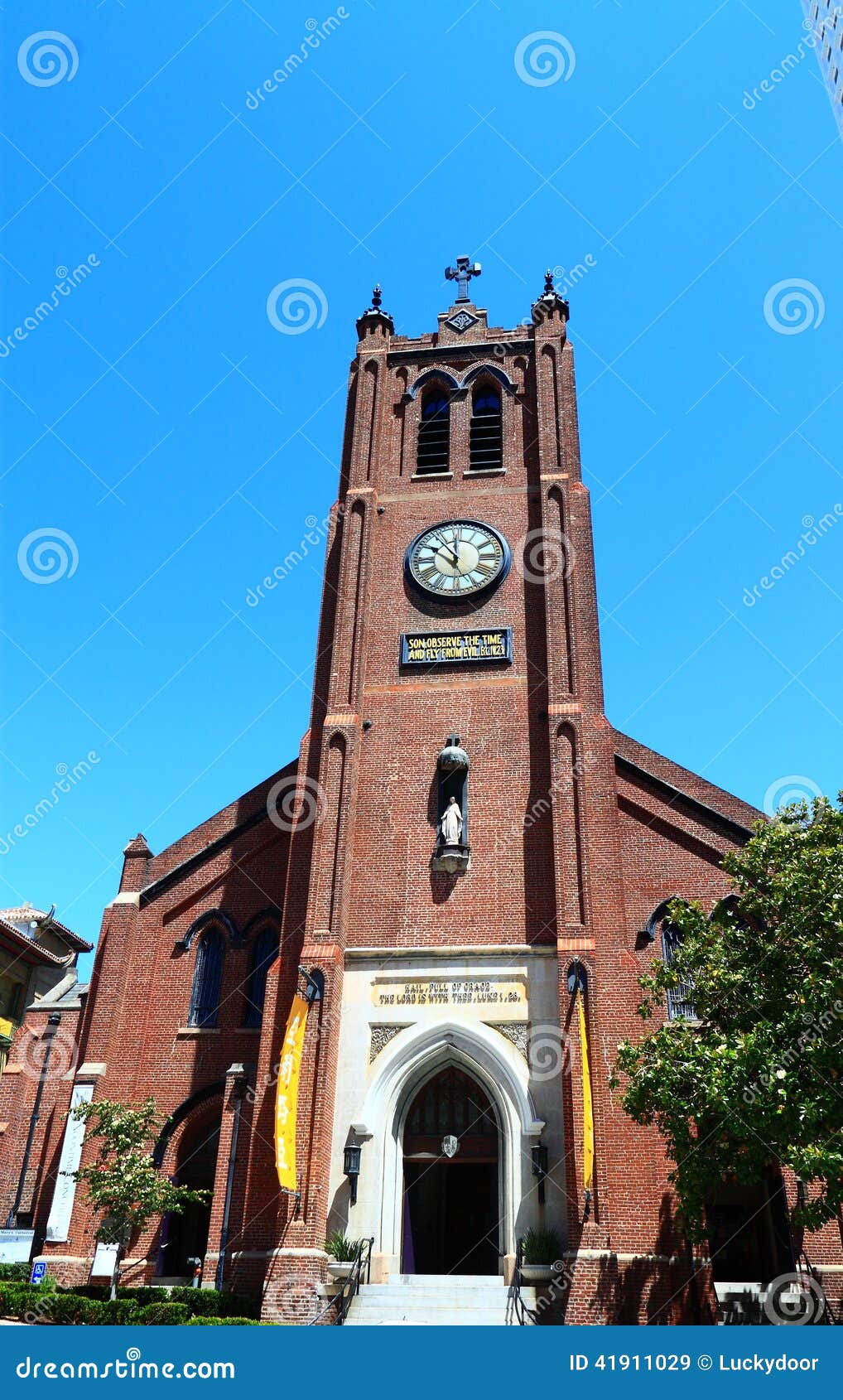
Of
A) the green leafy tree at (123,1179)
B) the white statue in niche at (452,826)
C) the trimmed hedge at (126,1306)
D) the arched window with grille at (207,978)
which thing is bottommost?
the trimmed hedge at (126,1306)

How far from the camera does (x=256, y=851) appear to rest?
2597 centimetres

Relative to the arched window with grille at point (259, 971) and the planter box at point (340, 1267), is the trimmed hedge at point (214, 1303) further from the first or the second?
the arched window with grille at point (259, 971)

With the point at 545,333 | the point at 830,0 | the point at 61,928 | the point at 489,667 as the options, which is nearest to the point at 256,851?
the point at 489,667

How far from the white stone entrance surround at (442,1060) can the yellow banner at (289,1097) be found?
1163mm

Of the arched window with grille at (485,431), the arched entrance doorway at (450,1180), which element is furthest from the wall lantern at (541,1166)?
the arched window with grille at (485,431)

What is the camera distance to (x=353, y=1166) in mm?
19797

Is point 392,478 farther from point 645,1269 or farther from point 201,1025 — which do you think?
point 645,1269

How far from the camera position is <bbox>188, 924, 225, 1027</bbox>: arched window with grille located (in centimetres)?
2419

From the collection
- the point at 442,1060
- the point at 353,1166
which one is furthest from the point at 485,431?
the point at 353,1166

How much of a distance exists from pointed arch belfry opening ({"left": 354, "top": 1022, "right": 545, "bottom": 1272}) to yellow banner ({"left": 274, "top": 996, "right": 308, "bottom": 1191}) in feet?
4.85

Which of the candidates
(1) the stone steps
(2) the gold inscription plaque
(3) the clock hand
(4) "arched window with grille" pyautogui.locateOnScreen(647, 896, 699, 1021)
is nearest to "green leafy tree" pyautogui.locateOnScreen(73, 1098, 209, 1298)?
(1) the stone steps

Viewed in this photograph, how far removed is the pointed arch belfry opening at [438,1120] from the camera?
64.1 feet

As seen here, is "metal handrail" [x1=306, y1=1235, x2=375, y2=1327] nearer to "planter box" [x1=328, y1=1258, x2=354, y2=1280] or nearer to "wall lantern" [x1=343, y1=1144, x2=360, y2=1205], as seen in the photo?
"planter box" [x1=328, y1=1258, x2=354, y2=1280]

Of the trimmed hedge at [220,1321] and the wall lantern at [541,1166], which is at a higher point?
the wall lantern at [541,1166]
